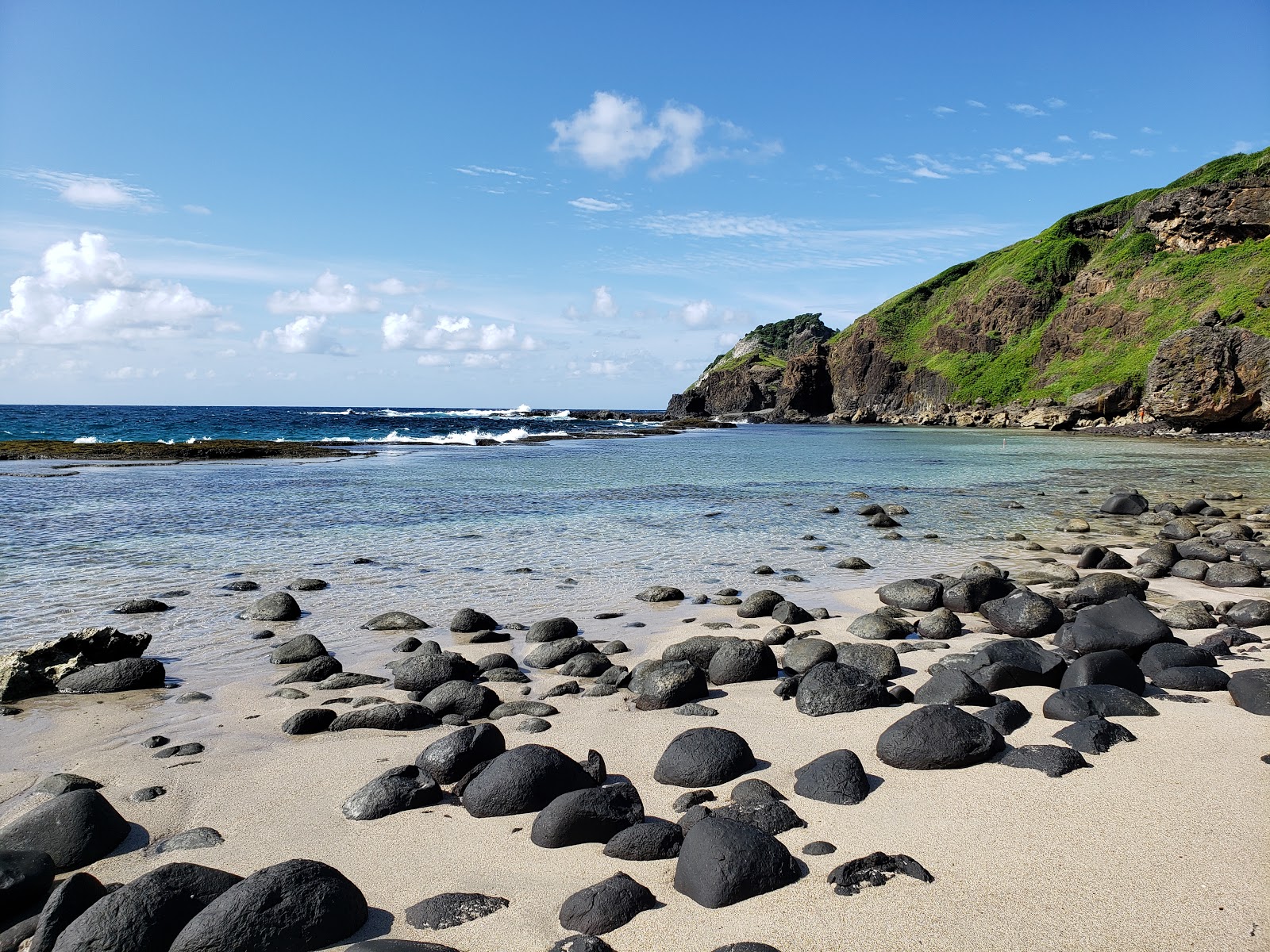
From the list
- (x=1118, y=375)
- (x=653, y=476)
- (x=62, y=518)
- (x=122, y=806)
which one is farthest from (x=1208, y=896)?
(x=1118, y=375)

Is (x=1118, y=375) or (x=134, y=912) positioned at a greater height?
(x=1118, y=375)

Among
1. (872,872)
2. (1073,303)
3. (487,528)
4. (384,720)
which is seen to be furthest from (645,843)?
(1073,303)

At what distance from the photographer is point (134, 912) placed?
3393 millimetres

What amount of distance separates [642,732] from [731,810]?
1.72 m

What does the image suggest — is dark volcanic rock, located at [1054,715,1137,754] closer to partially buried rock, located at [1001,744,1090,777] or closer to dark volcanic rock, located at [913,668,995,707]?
partially buried rock, located at [1001,744,1090,777]

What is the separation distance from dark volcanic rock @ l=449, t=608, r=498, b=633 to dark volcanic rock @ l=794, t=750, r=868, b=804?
5474mm

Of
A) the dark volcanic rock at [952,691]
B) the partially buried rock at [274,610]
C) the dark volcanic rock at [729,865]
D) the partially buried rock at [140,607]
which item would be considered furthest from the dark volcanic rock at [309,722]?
the partially buried rock at [140,607]

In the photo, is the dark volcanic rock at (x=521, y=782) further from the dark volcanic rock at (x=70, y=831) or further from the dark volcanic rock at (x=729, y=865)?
the dark volcanic rock at (x=70, y=831)

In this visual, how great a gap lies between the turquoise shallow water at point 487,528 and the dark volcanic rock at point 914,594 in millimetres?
930

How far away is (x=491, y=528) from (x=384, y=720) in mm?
11915

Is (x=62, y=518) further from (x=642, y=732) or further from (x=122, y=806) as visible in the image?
(x=642, y=732)

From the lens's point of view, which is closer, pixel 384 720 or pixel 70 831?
pixel 70 831

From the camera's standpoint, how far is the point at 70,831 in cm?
425

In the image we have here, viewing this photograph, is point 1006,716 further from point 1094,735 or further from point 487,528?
point 487,528
